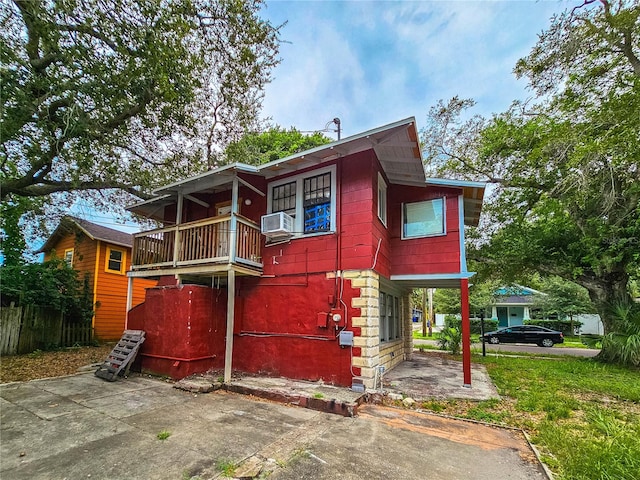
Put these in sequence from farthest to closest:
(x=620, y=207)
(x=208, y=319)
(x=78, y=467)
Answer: (x=620, y=207) < (x=208, y=319) < (x=78, y=467)

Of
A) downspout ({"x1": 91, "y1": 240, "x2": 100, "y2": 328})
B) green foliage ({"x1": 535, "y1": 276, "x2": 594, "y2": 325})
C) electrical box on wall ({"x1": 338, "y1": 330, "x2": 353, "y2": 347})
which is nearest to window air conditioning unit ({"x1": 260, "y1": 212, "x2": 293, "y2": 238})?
electrical box on wall ({"x1": 338, "y1": 330, "x2": 353, "y2": 347})

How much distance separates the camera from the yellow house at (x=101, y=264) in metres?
13.8

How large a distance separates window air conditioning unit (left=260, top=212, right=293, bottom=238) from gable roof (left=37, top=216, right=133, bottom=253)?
1030 cm

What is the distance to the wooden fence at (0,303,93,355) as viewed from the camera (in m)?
10.1

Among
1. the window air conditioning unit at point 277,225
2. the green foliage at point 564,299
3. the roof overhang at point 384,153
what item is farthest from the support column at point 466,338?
the green foliage at point 564,299

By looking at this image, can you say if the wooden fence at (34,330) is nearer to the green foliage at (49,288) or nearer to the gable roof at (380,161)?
the green foliage at (49,288)

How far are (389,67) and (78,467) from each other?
13.0m

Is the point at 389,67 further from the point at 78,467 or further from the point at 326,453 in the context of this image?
the point at 78,467

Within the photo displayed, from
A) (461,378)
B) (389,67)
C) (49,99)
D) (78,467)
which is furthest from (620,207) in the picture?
(49,99)

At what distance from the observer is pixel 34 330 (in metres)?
10.7

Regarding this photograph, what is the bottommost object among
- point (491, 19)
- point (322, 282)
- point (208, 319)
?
point (208, 319)

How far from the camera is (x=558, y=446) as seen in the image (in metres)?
4.03

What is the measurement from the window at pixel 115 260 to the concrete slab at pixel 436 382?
43.3 ft

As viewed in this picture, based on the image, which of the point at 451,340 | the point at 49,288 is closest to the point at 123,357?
the point at 49,288
